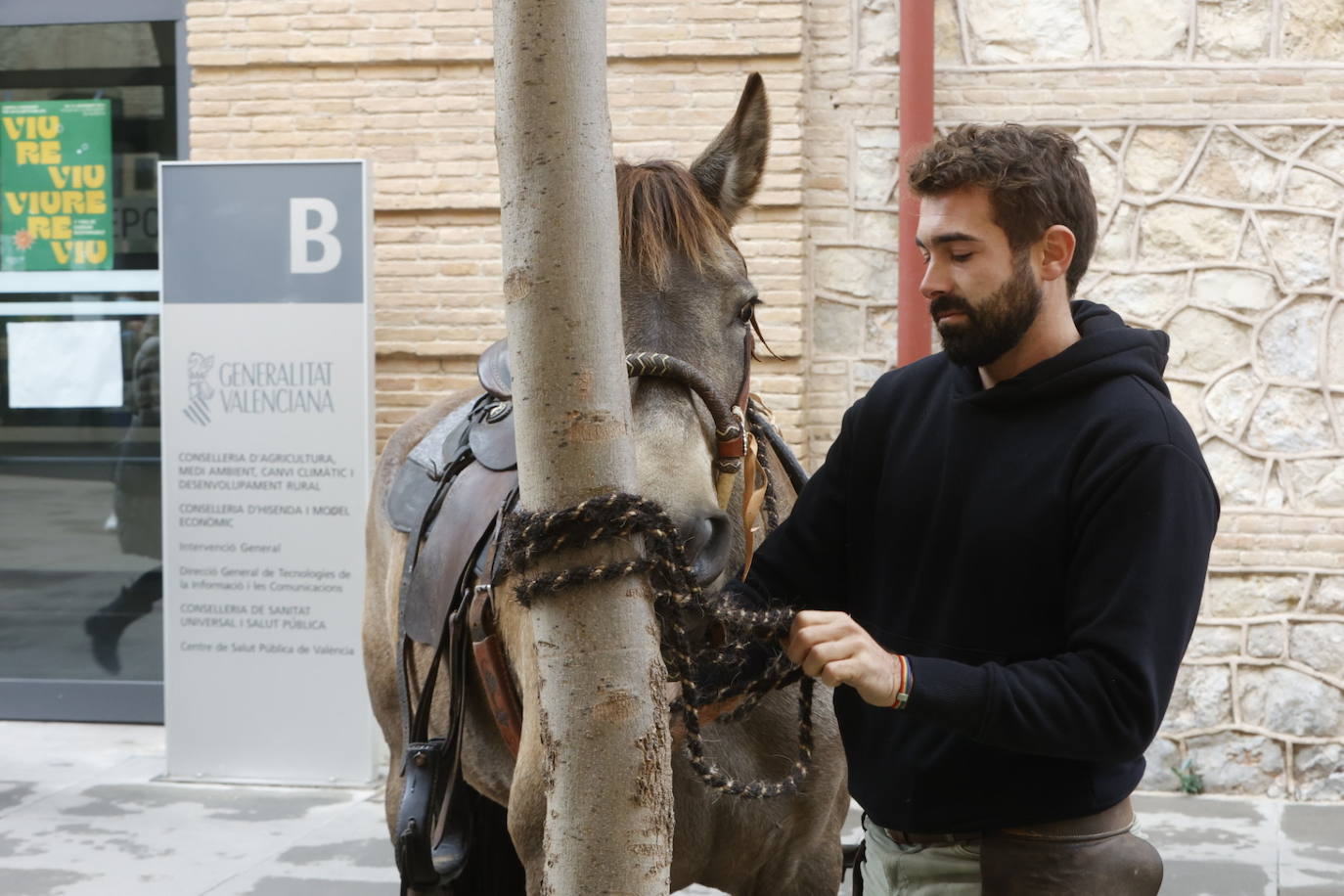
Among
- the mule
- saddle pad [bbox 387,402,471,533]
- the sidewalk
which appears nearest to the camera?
the mule

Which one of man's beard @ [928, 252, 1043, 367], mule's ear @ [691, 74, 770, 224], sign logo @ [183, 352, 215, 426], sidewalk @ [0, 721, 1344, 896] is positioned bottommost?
sidewalk @ [0, 721, 1344, 896]

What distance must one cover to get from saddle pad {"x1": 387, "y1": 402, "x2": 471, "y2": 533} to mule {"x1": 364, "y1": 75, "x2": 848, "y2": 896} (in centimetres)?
72

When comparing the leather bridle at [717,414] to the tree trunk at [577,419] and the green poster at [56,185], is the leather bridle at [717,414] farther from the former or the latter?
the green poster at [56,185]

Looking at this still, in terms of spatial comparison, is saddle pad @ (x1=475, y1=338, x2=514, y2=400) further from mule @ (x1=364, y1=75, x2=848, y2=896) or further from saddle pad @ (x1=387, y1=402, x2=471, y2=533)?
mule @ (x1=364, y1=75, x2=848, y2=896)

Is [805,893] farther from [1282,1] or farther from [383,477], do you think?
[1282,1]

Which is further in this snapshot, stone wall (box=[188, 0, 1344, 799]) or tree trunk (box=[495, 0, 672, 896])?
stone wall (box=[188, 0, 1344, 799])

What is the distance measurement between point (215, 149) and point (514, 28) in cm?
564

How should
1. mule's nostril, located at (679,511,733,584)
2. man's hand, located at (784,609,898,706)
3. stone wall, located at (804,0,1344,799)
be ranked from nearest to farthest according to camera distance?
man's hand, located at (784,609,898,706) → mule's nostril, located at (679,511,733,584) → stone wall, located at (804,0,1344,799)

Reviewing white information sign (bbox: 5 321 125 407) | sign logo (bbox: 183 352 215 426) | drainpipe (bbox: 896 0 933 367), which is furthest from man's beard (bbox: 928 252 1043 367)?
white information sign (bbox: 5 321 125 407)

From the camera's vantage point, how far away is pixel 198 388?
6.32m

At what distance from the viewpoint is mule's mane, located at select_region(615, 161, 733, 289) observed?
2.86m

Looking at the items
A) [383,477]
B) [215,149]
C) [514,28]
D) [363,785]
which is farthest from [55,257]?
[514,28]

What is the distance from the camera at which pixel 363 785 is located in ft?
20.6

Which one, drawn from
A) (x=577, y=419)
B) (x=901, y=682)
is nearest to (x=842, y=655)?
(x=901, y=682)
